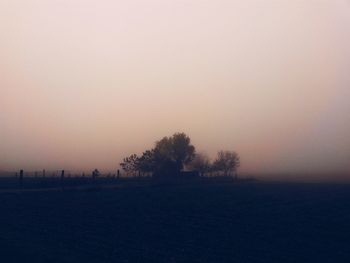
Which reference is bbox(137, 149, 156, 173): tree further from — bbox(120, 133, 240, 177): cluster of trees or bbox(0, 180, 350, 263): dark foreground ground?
bbox(0, 180, 350, 263): dark foreground ground

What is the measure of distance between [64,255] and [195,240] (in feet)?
25.7

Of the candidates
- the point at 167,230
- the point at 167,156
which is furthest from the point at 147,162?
the point at 167,230

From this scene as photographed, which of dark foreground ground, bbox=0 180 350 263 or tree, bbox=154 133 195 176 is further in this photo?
tree, bbox=154 133 195 176

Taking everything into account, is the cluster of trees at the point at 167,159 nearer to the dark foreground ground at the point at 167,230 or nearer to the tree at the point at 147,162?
the tree at the point at 147,162

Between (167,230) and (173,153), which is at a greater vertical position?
(173,153)

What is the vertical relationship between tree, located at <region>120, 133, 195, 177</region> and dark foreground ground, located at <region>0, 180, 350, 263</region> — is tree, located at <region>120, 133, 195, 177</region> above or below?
above

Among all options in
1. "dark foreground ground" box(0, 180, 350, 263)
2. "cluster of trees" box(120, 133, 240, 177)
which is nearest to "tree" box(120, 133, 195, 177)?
"cluster of trees" box(120, 133, 240, 177)

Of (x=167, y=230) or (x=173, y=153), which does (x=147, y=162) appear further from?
(x=167, y=230)

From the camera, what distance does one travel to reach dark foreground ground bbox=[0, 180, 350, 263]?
26.5m

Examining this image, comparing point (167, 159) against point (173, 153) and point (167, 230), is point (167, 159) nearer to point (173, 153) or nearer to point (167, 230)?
point (173, 153)

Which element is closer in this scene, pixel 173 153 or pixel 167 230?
pixel 167 230

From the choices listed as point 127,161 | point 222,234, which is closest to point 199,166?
point 127,161

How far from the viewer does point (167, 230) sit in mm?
33625

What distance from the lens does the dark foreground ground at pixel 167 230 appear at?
26500 mm
